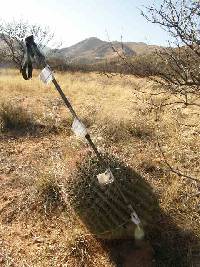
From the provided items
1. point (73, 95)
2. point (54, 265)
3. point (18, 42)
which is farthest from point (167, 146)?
point (18, 42)

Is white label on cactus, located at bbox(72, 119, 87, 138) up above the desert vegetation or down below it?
above

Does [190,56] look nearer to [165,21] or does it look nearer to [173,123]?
[165,21]

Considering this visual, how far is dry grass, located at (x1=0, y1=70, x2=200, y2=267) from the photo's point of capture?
4.35m

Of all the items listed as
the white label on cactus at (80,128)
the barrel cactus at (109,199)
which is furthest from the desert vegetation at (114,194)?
the white label on cactus at (80,128)

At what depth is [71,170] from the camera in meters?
4.80

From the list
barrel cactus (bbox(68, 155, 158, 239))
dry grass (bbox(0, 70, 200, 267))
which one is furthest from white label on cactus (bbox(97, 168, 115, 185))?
dry grass (bbox(0, 70, 200, 267))

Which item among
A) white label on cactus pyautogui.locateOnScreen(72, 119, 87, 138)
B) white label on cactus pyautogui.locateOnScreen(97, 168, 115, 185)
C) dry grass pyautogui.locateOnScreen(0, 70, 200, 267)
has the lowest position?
dry grass pyautogui.locateOnScreen(0, 70, 200, 267)

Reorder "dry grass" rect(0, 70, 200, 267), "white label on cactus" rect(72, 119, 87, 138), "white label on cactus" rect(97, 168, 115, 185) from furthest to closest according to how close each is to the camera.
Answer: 1. "dry grass" rect(0, 70, 200, 267)
2. "white label on cactus" rect(97, 168, 115, 185)
3. "white label on cactus" rect(72, 119, 87, 138)

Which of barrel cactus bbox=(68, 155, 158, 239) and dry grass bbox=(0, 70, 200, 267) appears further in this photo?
dry grass bbox=(0, 70, 200, 267)

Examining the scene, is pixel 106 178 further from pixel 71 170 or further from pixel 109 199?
pixel 71 170

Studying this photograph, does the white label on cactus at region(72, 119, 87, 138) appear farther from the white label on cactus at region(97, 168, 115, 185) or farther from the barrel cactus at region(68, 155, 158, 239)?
the barrel cactus at region(68, 155, 158, 239)

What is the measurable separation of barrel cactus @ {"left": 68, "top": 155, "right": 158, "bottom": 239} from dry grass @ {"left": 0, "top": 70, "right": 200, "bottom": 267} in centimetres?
16

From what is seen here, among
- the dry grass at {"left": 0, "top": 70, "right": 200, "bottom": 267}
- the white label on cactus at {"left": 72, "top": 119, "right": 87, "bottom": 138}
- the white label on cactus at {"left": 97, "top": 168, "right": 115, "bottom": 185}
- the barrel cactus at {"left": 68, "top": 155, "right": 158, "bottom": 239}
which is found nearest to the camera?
the white label on cactus at {"left": 72, "top": 119, "right": 87, "bottom": 138}

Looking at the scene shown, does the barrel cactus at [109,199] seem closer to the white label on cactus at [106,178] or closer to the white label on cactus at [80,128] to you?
the white label on cactus at [106,178]
